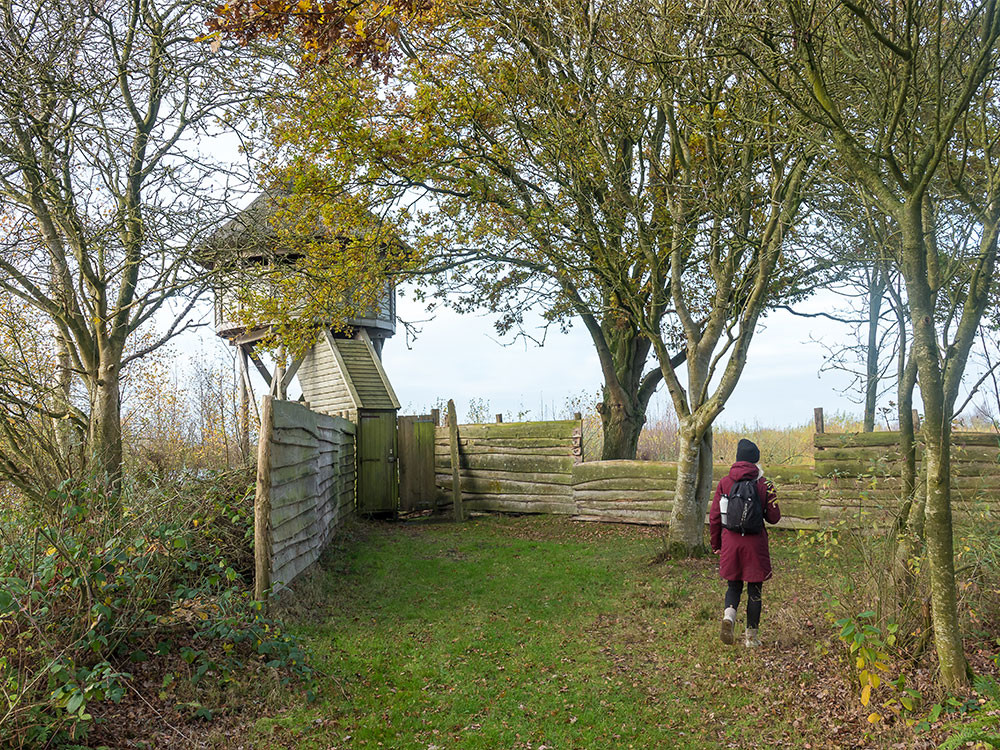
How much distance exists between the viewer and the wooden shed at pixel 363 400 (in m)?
14.9

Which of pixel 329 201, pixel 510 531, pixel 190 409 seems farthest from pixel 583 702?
pixel 190 409

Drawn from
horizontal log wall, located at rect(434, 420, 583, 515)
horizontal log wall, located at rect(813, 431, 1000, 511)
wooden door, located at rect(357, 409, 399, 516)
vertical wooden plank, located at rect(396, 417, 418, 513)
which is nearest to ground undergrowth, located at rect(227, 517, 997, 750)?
horizontal log wall, located at rect(813, 431, 1000, 511)

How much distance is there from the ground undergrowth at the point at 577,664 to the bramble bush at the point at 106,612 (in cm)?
66

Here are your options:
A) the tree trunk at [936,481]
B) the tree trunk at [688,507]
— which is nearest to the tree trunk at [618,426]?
the tree trunk at [688,507]

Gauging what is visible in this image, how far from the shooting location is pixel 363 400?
17.6m

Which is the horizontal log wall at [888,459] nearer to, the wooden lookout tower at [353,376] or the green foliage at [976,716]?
the green foliage at [976,716]

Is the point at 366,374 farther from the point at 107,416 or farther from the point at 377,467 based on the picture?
the point at 107,416

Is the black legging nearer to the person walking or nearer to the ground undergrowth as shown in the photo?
the person walking

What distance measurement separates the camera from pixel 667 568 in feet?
30.6

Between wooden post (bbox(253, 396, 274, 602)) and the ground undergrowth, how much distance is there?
406 millimetres

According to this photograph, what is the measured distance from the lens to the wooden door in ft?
48.5

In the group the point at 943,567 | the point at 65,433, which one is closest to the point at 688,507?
the point at 943,567

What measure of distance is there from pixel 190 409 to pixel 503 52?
11042 millimetres

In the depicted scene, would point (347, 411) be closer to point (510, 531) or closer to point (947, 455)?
point (510, 531)
